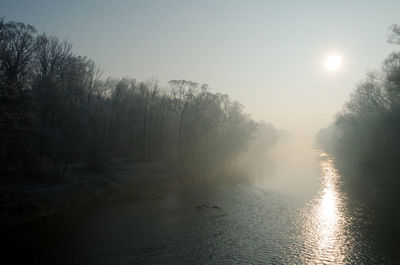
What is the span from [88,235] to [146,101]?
160ft

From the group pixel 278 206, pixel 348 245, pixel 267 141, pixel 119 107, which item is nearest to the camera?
pixel 348 245

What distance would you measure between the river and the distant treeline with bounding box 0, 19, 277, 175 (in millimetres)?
7298

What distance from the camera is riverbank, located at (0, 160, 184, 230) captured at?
2355cm

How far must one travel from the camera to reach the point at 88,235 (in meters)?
21.3

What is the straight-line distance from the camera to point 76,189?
105 ft

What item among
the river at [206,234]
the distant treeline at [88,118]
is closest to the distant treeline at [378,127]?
the river at [206,234]

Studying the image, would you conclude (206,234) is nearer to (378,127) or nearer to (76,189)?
(76,189)

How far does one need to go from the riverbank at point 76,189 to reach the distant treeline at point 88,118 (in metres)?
1.84

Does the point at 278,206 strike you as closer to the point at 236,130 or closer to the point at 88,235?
the point at 88,235

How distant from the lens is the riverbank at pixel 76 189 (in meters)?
23.5

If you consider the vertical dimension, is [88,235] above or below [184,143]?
below

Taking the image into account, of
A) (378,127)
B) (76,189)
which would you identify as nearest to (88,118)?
(76,189)

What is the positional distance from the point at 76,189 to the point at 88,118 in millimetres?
17720

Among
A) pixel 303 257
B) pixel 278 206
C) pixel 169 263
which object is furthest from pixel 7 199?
pixel 278 206
